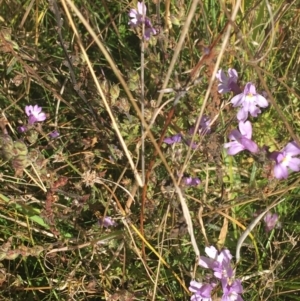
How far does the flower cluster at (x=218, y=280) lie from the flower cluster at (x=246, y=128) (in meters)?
0.23

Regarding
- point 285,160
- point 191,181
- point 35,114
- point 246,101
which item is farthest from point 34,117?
point 285,160

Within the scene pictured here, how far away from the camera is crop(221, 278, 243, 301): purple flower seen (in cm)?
121

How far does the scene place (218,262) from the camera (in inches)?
49.9

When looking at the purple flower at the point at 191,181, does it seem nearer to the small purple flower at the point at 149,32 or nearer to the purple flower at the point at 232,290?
the purple flower at the point at 232,290

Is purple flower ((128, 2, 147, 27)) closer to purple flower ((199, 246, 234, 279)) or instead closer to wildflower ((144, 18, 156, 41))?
wildflower ((144, 18, 156, 41))

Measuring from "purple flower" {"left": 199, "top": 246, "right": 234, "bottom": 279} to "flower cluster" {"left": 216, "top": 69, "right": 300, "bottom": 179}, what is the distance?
23 centimetres

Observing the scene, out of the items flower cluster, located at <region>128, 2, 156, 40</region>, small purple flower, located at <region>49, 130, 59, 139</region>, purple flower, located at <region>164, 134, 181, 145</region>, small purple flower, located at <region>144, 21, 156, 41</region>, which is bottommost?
small purple flower, located at <region>49, 130, 59, 139</region>

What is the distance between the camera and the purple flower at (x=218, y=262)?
48.4 inches

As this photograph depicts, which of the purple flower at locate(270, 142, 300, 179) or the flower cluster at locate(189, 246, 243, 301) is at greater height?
the purple flower at locate(270, 142, 300, 179)

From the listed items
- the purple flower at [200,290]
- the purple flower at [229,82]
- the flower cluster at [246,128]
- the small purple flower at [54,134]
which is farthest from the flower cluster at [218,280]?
the small purple flower at [54,134]

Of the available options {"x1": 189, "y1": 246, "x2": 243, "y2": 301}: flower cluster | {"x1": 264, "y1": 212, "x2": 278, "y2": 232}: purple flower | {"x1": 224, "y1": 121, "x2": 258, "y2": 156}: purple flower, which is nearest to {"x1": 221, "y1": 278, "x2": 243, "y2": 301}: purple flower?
{"x1": 189, "y1": 246, "x2": 243, "y2": 301}: flower cluster

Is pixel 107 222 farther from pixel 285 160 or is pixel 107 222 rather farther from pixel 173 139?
pixel 285 160

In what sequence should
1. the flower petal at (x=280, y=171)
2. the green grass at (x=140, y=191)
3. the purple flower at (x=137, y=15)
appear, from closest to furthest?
the flower petal at (x=280, y=171) < the green grass at (x=140, y=191) < the purple flower at (x=137, y=15)

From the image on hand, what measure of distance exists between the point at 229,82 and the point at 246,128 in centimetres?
13
